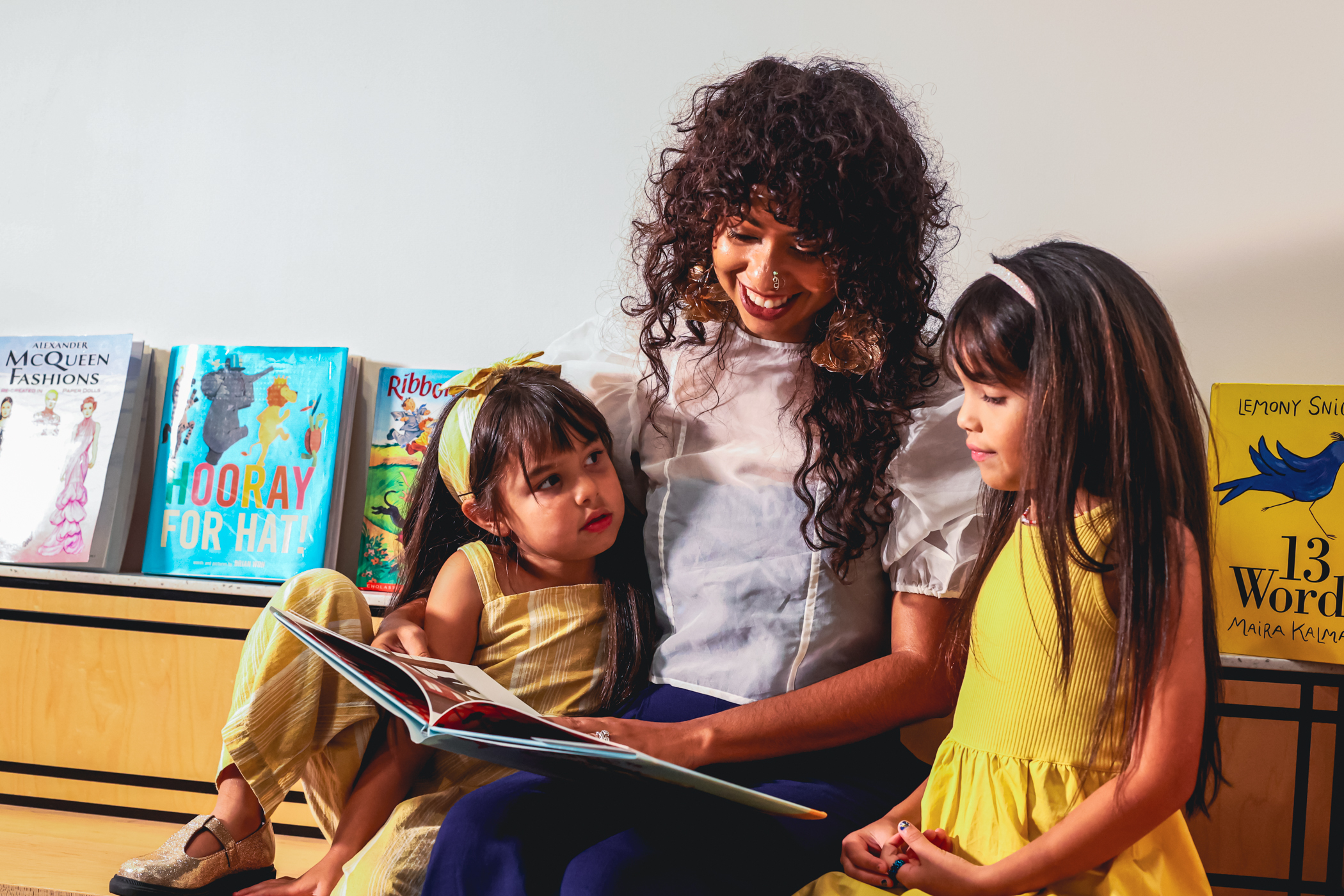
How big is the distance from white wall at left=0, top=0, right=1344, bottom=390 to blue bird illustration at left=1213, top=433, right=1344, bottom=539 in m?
0.14

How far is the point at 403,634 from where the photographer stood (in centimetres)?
111

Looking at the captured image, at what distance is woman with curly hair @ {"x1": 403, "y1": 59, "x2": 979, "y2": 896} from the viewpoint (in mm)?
1012

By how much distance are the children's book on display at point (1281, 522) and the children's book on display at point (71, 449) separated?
183cm

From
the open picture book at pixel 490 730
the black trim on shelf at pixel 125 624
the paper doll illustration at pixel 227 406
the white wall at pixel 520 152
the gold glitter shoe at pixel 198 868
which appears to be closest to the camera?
the open picture book at pixel 490 730

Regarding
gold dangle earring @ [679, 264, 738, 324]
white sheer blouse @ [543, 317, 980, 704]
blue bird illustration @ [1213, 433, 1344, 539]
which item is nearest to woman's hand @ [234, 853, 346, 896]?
white sheer blouse @ [543, 317, 980, 704]

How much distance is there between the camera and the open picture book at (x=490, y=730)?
0.73m

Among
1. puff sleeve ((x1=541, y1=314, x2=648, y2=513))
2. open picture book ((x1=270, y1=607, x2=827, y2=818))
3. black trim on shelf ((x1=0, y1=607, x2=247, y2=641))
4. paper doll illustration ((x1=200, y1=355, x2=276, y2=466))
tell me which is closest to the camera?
open picture book ((x1=270, y1=607, x2=827, y2=818))

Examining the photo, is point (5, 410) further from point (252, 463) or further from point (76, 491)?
point (252, 463)

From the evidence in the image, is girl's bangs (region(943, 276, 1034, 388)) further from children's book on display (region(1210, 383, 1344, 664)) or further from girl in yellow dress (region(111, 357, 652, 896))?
children's book on display (region(1210, 383, 1344, 664))

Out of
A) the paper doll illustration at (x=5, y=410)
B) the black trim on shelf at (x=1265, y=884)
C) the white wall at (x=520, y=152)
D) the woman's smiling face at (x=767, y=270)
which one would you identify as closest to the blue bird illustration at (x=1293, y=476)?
the white wall at (x=520, y=152)

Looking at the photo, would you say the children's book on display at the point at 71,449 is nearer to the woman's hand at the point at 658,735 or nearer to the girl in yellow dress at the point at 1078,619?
the woman's hand at the point at 658,735

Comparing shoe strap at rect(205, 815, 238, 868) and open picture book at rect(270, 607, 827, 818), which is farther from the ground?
open picture book at rect(270, 607, 827, 818)

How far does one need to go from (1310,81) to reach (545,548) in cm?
134

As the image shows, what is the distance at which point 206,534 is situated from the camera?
1.67 m
